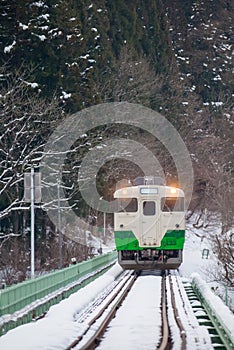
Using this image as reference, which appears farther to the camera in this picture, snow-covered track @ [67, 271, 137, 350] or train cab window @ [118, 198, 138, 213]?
train cab window @ [118, 198, 138, 213]

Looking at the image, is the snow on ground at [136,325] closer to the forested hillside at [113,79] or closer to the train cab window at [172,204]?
the train cab window at [172,204]

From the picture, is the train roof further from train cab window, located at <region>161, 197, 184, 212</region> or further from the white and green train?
train cab window, located at <region>161, 197, 184, 212</region>

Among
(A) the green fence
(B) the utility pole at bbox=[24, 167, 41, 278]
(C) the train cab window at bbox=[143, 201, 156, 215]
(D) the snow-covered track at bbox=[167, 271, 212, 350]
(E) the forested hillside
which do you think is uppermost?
Answer: (E) the forested hillside

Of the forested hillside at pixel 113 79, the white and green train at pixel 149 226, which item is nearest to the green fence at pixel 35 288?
the white and green train at pixel 149 226

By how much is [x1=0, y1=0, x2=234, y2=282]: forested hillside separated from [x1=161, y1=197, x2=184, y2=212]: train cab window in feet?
20.6

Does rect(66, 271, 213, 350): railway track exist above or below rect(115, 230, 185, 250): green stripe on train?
below

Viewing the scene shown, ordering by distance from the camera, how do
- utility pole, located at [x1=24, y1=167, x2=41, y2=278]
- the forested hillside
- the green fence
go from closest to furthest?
the green fence → utility pole, located at [x1=24, y1=167, x2=41, y2=278] → the forested hillside

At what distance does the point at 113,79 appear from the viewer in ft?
166

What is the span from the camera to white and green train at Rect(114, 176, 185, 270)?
89.2ft

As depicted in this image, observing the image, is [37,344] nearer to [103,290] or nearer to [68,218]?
[103,290]

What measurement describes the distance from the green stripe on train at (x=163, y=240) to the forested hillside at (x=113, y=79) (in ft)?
17.4

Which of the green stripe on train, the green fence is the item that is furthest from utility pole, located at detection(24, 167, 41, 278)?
the green stripe on train

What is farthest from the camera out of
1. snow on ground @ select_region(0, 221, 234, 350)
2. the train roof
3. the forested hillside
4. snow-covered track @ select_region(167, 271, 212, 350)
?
the forested hillside

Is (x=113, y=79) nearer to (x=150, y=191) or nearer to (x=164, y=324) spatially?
(x=150, y=191)
